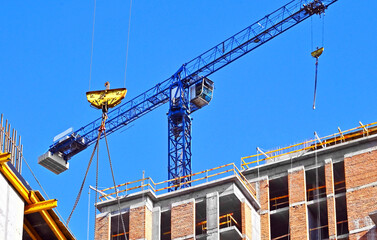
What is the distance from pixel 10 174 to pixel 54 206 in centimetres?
221

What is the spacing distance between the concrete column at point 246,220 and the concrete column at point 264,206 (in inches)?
60.5

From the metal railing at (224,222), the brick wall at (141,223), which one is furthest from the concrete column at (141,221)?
the metal railing at (224,222)

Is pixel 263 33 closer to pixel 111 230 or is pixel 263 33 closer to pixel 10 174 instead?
pixel 111 230

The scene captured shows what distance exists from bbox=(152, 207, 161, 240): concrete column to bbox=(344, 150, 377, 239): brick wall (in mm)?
12128

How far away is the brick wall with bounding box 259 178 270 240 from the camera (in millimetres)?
74250

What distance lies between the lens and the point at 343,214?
74375 millimetres

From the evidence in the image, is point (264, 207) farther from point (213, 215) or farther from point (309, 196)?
point (213, 215)

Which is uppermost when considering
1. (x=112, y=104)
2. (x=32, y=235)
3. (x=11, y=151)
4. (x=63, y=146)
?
(x=63, y=146)

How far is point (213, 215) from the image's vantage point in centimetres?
7256

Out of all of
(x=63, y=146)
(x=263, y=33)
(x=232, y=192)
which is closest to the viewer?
(x=232, y=192)

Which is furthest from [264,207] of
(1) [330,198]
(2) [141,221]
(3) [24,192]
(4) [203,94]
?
(4) [203,94]

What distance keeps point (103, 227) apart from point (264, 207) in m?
10.5

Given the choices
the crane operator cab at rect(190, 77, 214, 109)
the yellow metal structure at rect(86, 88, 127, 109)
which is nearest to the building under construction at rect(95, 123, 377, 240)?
the yellow metal structure at rect(86, 88, 127, 109)

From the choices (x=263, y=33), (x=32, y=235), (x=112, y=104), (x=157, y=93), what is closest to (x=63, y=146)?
(x=157, y=93)
